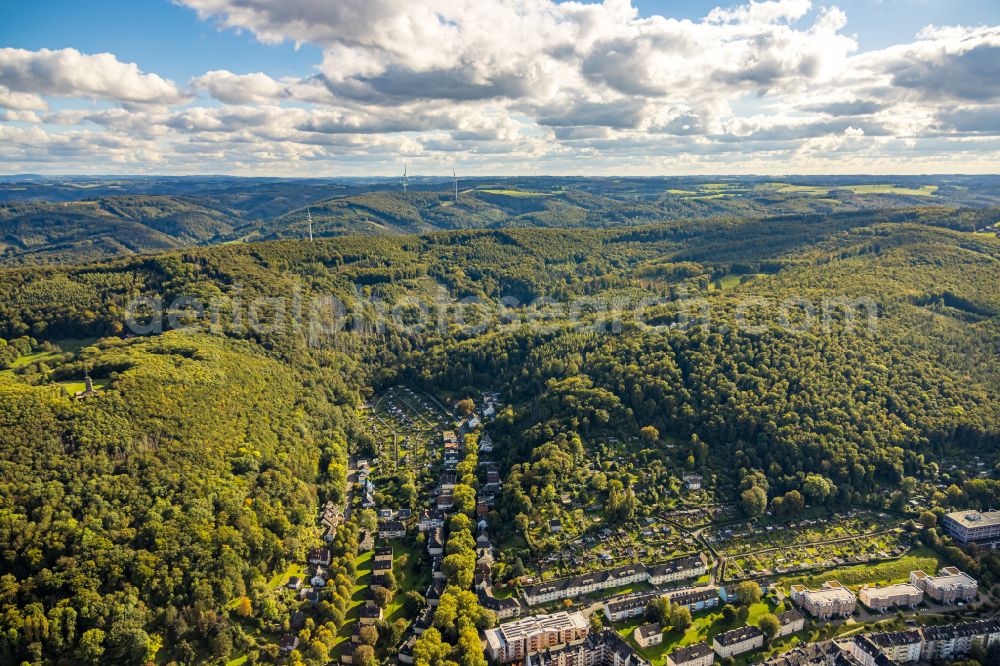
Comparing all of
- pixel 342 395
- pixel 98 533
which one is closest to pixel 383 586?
pixel 98 533

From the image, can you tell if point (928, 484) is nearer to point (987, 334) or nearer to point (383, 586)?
point (987, 334)

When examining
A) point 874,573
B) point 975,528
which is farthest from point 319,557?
point 975,528

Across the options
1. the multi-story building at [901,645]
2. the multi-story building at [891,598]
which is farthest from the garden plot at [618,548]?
the multi-story building at [901,645]

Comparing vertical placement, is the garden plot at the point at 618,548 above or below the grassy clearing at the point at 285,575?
above

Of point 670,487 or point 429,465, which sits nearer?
point 670,487

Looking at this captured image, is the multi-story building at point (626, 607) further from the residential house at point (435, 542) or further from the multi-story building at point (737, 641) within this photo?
the residential house at point (435, 542)

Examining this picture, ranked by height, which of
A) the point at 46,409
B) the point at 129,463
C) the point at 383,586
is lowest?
the point at 383,586
